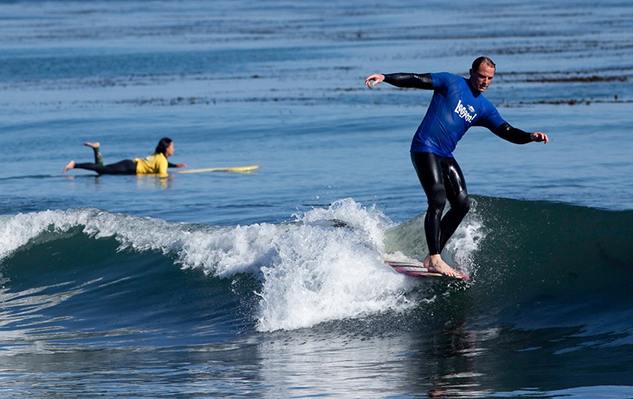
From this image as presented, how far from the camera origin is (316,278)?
12.4 meters

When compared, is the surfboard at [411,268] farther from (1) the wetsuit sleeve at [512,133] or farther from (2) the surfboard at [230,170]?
(2) the surfboard at [230,170]

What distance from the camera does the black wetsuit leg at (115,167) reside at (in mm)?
25578

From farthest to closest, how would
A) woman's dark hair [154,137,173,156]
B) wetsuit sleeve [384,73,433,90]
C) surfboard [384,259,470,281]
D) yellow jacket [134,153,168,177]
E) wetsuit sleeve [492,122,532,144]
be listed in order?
woman's dark hair [154,137,173,156] < yellow jacket [134,153,168,177] < surfboard [384,259,470,281] < wetsuit sleeve [492,122,532,144] < wetsuit sleeve [384,73,433,90]

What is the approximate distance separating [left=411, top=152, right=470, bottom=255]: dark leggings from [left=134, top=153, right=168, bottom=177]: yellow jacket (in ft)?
44.6

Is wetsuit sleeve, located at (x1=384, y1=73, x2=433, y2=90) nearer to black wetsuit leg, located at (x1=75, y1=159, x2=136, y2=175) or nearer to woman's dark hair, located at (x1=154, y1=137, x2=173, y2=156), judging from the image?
woman's dark hair, located at (x1=154, y1=137, x2=173, y2=156)

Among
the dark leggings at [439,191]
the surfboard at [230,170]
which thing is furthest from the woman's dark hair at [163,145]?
the dark leggings at [439,191]

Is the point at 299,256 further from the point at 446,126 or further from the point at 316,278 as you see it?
the point at 446,126

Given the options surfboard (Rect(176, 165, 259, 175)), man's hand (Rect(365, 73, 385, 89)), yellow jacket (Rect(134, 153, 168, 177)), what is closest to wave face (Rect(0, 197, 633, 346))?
man's hand (Rect(365, 73, 385, 89))

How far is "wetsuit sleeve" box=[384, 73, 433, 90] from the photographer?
11273 mm

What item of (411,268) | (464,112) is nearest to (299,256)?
(411,268)

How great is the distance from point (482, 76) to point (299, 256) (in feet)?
8.71

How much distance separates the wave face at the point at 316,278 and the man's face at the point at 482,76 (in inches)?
74.9

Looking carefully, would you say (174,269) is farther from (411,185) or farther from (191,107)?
(191,107)

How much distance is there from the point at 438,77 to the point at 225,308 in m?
3.28
